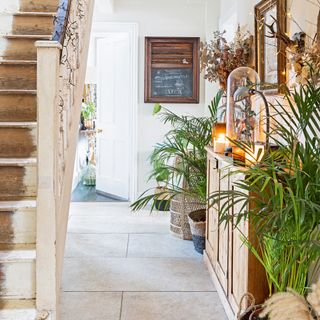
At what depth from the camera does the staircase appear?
244cm

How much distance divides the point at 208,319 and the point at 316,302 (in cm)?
154

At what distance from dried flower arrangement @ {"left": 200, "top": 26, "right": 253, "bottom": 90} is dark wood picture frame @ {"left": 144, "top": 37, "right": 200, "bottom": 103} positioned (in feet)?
4.25

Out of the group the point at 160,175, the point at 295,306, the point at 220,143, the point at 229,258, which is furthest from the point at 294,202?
the point at 160,175

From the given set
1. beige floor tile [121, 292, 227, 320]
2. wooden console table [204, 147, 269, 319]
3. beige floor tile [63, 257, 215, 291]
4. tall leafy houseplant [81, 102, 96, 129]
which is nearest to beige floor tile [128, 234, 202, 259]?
beige floor tile [63, 257, 215, 291]

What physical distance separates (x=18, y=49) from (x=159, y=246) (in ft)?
6.79

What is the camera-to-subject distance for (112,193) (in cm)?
657

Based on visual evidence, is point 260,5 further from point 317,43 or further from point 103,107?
point 103,107

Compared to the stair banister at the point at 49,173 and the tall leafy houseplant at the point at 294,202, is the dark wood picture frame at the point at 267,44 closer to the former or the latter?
the tall leafy houseplant at the point at 294,202

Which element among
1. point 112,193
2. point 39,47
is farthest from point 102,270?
point 112,193

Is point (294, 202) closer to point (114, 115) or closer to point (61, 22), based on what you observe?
point (61, 22)

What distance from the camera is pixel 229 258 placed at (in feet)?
9.87

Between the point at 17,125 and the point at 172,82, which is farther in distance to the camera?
the point at 172,82

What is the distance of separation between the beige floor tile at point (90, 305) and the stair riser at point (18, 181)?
2.54ft

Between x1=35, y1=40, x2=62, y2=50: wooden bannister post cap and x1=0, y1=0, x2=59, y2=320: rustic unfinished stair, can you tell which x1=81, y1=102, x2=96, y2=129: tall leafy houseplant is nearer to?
x1=0, y1=0, x2=59, y2=320: rustic unfinished stair
